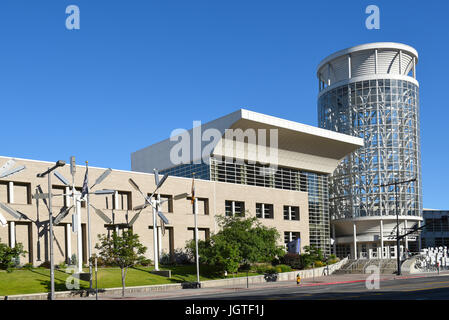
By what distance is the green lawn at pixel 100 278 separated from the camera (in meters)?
41.9

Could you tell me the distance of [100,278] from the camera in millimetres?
48688

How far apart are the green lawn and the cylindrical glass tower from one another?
164 feet

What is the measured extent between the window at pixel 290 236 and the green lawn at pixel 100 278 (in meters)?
21.2

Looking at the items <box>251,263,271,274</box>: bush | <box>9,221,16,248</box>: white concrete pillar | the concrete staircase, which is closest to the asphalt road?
<box>9,221,16,248</box>: white concrete pillar

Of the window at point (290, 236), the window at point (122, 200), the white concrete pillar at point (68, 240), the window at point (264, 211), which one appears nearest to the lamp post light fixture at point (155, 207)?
the window at point (122, 200)

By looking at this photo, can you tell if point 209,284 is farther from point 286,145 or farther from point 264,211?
point 286,145

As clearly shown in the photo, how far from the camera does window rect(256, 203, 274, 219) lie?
77.7m

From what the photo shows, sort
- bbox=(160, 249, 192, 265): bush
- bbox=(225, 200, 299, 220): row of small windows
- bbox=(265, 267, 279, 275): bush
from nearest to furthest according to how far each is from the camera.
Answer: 1. bbox=(265, 267, 279, 275): bush
2. bbox=(160, 249, 192, 265): bush
3. bbox=(225, 200, 299, 220): row of small windows

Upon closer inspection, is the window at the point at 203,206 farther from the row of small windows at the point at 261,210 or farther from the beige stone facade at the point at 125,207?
the row of small windows at the point at 261,210

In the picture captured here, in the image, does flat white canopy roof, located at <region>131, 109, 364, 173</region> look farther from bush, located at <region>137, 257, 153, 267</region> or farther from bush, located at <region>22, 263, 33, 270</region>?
bush, located at <region>22, 263, 33, 270</region>

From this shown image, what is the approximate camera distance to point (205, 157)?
75.4 meters
